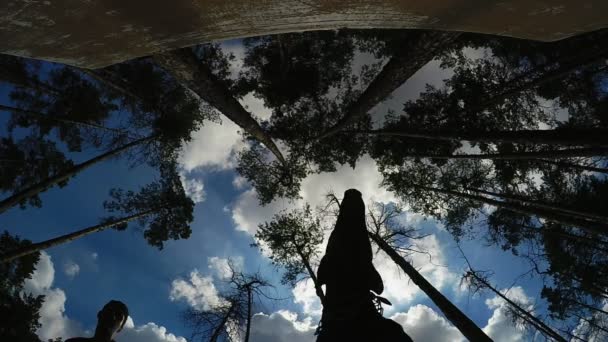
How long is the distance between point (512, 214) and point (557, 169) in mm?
2039

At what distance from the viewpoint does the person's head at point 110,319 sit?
2.94m

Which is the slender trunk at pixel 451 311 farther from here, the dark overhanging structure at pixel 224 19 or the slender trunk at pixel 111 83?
the slender trunk at pixel 111 83

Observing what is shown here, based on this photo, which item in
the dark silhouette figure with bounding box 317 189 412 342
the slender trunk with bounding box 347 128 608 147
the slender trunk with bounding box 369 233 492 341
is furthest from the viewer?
the slender trunk with bounding box 369 233 492 341

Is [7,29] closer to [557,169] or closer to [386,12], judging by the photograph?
[386,12]

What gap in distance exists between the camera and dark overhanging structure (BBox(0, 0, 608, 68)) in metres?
2.02

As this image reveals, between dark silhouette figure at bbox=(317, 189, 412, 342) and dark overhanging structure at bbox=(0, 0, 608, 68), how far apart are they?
149cm

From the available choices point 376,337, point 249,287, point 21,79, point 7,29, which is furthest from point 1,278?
point 376,337

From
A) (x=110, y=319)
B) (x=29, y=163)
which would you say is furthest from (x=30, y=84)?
(x=110, y=319)

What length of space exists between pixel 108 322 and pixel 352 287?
→ 6.88 feet

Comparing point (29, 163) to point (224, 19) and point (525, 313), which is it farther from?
point (525, 313)

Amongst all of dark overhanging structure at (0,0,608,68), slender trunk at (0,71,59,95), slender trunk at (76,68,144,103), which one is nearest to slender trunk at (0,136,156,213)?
slender trunk at (76,68,144,103)

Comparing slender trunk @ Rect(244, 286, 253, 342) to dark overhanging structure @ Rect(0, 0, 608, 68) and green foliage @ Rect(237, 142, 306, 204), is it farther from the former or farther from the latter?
dark overhanging structure @ Rect(0, 0, 608, 68)

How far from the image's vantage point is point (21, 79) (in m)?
10.7

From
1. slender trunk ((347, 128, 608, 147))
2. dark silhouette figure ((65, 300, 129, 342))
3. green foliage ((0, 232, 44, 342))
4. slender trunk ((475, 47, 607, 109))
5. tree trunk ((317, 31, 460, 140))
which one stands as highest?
slender trunk ((475, 47, 607, 109))
